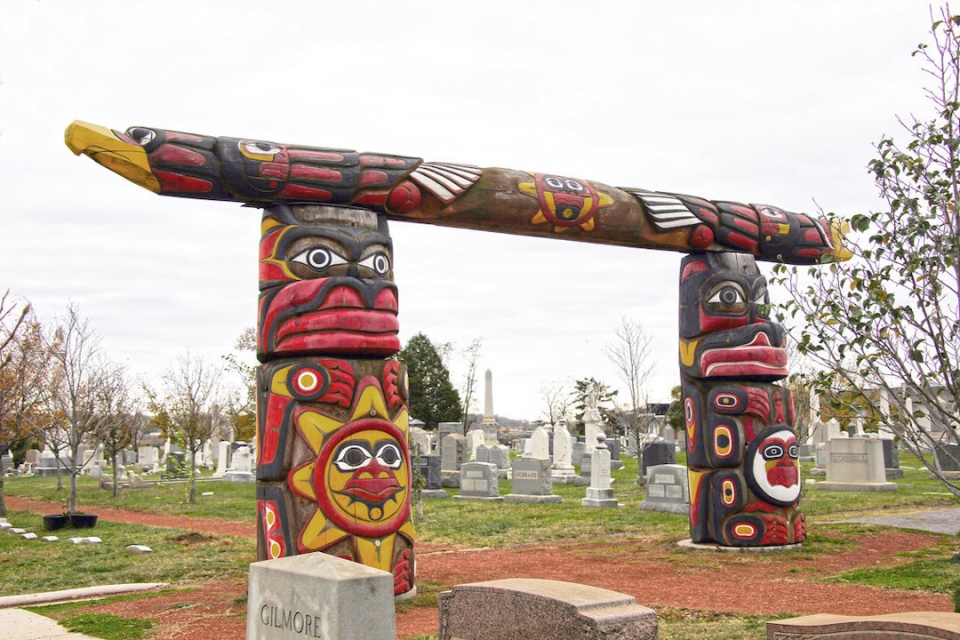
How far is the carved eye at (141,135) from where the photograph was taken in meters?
8.97

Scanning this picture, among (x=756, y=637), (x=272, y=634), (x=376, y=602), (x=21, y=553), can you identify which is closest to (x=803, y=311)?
(x=756, y=637)

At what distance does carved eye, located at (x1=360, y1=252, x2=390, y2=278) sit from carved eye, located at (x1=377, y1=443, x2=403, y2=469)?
6.29 feet

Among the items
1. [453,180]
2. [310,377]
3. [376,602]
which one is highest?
[453,180]

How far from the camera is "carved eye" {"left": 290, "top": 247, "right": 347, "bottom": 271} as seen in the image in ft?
31.1

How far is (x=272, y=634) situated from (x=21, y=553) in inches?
465

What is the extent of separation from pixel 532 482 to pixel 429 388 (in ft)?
87.6

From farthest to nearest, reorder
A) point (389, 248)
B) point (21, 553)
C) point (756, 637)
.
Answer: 1. point (21, 553)
2. point (389, 248)
3. point (756, 637)

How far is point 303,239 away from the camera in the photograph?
952 cm

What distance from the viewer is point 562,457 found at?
2894cm

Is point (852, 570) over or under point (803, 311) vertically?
under

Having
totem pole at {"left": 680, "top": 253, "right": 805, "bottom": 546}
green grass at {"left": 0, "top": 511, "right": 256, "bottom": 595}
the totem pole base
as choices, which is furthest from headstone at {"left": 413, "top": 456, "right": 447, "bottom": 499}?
totem pole at {"left": 680, "top": 253, "right": 805, "bottom": 546}

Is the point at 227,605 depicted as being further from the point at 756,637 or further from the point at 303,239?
the point at 756,637

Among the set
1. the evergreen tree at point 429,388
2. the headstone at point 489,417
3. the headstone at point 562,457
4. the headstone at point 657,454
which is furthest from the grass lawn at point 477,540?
the evergreen tree at point 429,388

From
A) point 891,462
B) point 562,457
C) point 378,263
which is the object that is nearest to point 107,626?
point 378,263
